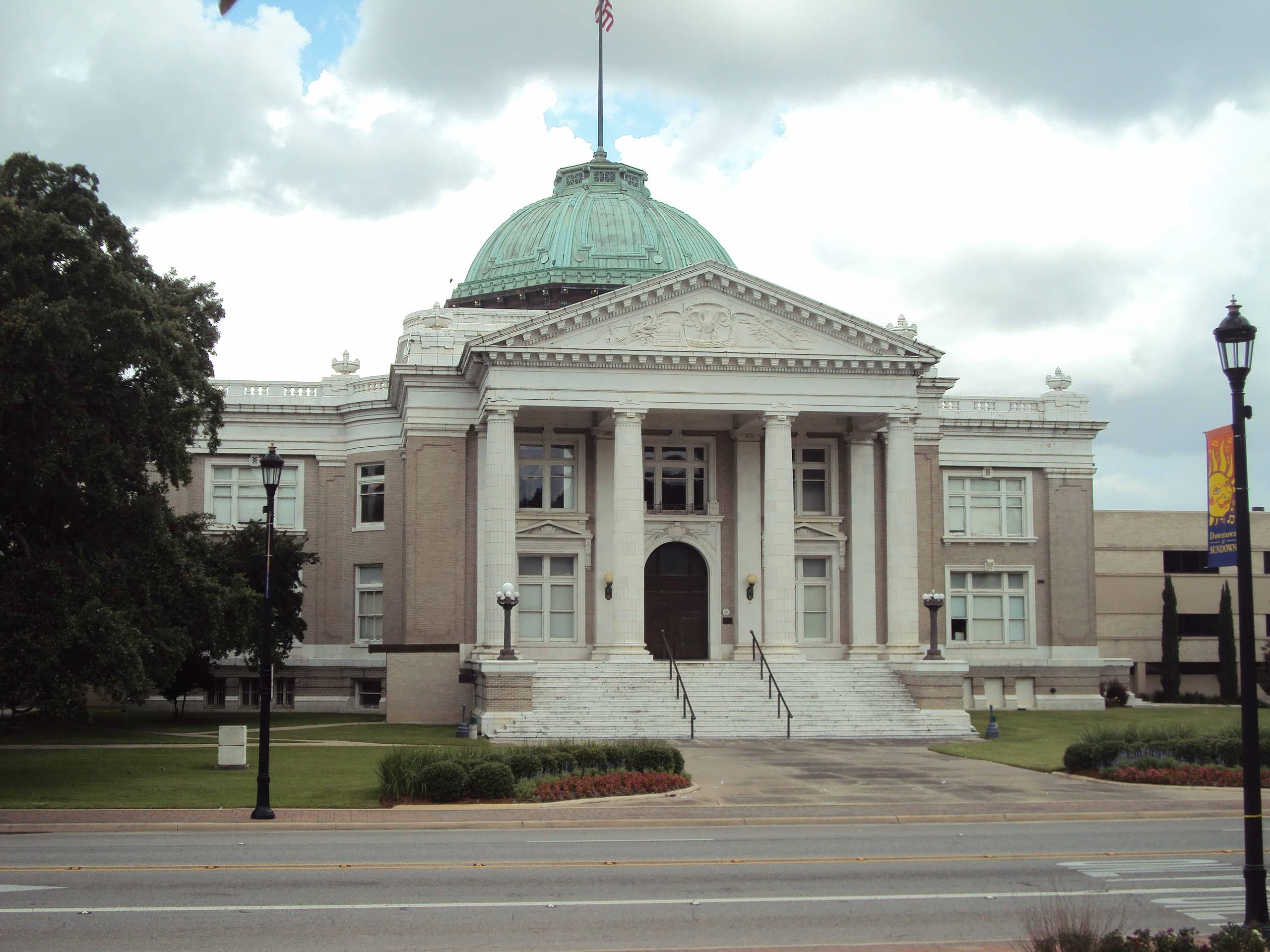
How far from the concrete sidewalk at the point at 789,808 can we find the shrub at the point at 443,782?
27cm

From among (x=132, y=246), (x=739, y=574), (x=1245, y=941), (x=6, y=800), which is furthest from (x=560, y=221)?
(x=1245, y=941)

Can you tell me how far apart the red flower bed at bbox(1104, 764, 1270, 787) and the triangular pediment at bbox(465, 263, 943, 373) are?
19.1 metres

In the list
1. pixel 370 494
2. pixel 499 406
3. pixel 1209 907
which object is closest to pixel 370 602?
pixel 370 494

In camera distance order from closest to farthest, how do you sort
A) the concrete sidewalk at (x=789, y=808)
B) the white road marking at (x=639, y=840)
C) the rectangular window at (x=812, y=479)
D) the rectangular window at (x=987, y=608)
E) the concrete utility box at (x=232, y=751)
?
the white road marking at (x=639, y=840)
the concrete sidewalk at (x=789, y=808)
the concrete utility box at (x=232, y=751)
the rectangular window at (x=812, y=479)
the rectangular window at (x=987, y=608)

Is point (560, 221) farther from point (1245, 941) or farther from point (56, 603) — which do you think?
point (1245, 941)

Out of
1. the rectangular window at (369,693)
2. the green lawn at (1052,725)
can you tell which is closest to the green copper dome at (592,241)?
the rectangular window at (369,693)

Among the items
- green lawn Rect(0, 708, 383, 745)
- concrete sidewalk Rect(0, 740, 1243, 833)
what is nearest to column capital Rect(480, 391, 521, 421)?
A: green lawn Rect(0, 708, 383, 745)

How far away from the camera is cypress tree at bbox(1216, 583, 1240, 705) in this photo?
5884 cm

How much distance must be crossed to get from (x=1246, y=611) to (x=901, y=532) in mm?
30385

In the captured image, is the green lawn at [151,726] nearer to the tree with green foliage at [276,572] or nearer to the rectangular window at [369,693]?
the rectangular window at [369,693]

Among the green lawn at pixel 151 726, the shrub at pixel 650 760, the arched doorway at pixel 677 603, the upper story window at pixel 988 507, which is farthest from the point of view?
the upper story window at pixel 988 507

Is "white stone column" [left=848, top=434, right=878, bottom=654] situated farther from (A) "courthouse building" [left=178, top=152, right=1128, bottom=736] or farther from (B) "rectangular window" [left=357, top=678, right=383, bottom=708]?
(B) "rectangular window" [left=357, top=678, right=383, bottom=708]

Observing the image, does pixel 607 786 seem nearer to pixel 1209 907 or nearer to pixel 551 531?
pixel 1209 907

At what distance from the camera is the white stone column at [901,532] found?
4256 centimetres
